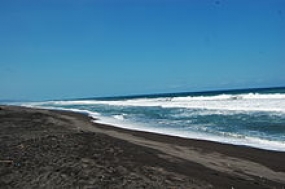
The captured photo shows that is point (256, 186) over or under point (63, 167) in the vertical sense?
under

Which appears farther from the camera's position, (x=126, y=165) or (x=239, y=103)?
(x=239, y=103)

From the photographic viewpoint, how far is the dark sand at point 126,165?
5.68 metres

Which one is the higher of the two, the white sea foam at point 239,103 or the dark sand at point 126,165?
the white sea foam at point 239,103

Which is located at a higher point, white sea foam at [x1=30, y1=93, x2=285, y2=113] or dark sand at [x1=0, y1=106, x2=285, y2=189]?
white sea foam at [x1=30, y1=93, x2=285, y2=113]

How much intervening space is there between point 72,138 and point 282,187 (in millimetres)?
6321

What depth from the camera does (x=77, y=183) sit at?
543cm

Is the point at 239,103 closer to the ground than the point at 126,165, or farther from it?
farther from it

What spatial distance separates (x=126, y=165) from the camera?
6.93 m

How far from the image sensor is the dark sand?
5676 mm

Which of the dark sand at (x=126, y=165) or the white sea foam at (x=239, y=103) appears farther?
the white sea foam at (x=239, y=103)

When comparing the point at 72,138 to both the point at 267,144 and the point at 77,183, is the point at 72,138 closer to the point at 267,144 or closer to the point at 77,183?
the point at 77,183

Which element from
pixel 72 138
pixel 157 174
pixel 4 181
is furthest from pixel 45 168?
pixel 72 138

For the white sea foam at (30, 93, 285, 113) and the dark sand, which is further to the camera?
the white sea foam at (30, 93, 285, 113)

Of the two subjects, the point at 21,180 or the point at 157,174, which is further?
the point at 157,174
